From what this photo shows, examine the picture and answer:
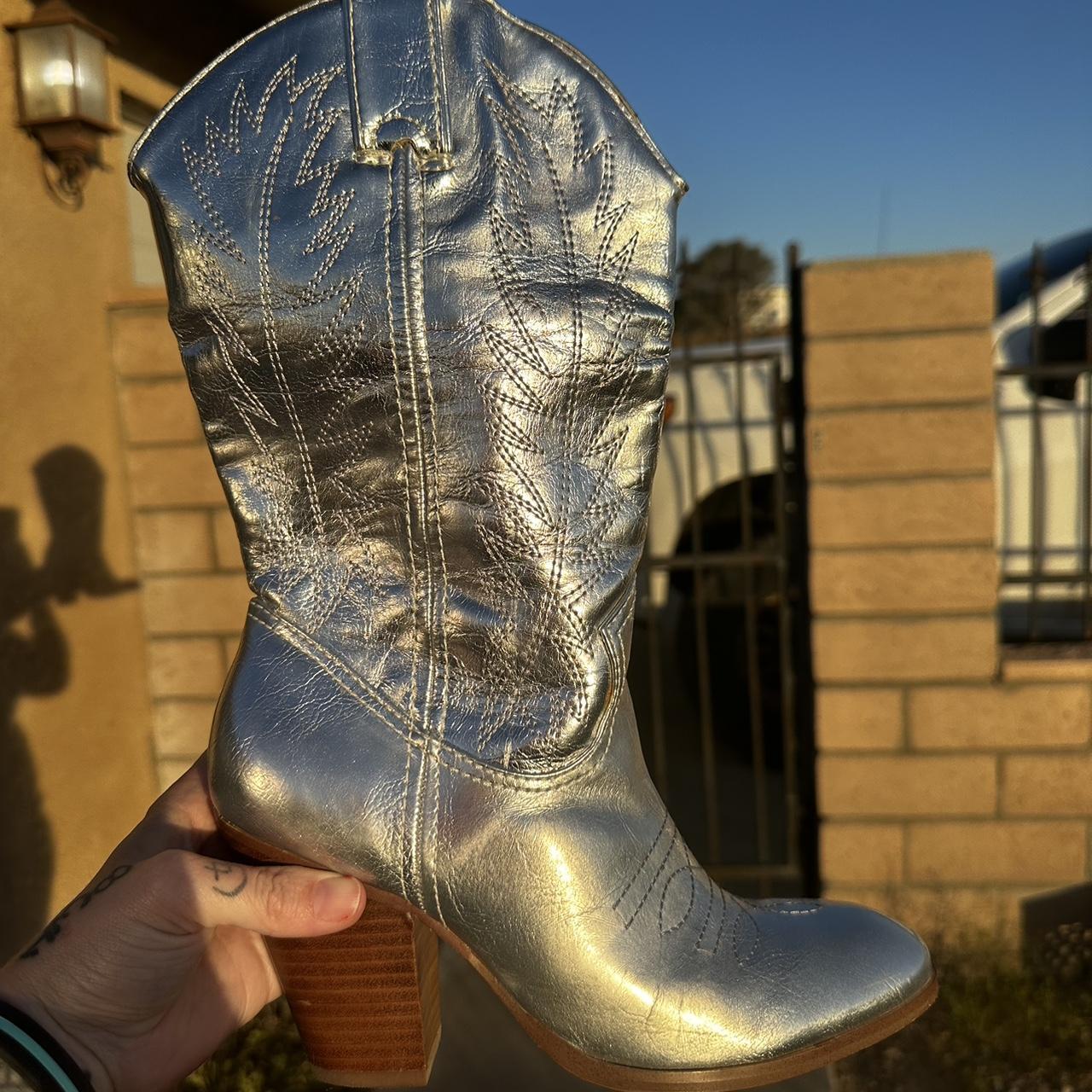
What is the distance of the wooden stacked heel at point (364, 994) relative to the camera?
1.04 metres

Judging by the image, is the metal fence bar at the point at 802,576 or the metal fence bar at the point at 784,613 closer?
the metal fence bar at the point at 802,576

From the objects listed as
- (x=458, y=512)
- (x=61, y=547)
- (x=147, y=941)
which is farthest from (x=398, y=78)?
(x=61, y=547)

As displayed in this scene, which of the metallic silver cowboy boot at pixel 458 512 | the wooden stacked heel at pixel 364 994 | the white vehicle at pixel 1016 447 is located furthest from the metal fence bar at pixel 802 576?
the wooden stacked heel at pixel 364 994

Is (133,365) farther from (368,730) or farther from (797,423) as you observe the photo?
(368,730)

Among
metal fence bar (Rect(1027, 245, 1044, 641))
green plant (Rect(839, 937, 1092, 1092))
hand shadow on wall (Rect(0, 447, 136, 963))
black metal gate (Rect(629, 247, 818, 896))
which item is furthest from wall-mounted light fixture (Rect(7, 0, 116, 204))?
green plant (Rect(839, 937, 1092, 1092))

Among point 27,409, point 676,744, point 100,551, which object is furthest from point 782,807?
point 27,409

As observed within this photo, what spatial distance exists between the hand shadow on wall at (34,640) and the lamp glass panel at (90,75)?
3.18 ft

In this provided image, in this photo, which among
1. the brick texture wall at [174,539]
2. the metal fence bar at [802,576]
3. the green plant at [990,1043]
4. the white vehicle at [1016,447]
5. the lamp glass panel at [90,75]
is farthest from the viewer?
the white vehicle at [1016,447]

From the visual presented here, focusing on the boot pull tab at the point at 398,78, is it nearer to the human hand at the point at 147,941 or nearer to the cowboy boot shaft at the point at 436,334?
the cowboy boot shaft at the point at 436,334

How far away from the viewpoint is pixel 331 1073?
1.09 m

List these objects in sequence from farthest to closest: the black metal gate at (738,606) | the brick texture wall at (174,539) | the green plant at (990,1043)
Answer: the black metal gate at (738,606), the brick texture wall at (174,539), the green plant at (990,1043)

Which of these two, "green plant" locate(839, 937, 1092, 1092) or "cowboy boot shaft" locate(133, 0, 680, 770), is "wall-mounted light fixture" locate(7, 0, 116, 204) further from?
"green plant" locate(839, 937, 1092, 1092)

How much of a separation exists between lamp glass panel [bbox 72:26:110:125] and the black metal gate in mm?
1879

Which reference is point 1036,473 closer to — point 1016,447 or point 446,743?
point 1016,447
